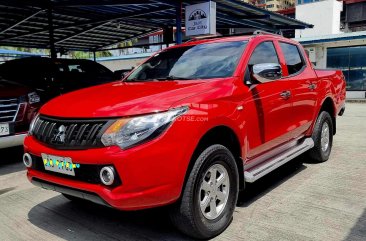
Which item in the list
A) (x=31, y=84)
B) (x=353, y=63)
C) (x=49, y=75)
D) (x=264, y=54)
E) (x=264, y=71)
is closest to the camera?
(x=264, y=71)

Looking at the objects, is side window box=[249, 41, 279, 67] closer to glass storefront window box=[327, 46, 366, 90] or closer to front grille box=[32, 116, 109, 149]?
front grille box=[32, 116, 109, 149]

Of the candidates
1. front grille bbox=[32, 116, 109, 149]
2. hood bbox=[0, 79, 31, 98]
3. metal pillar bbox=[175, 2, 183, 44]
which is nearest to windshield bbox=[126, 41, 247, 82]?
front grille bbox=[32, 116, 109, 149]

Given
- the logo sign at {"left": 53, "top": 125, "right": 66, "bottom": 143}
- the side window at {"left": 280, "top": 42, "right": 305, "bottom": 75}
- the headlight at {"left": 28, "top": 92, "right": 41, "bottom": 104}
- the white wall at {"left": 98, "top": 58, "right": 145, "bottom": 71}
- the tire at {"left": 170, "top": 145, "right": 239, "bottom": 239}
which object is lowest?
the tire at {"left": 170, "top": 145, "right": 239, "bottom": 239}

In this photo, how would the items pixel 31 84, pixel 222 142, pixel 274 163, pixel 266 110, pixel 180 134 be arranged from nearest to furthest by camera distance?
1. pixel 180 134
2. pixel 222 142
3. pixel 266 110
4. pixel 274 163
5. pixel 31 84

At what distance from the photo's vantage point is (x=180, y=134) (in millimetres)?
2701

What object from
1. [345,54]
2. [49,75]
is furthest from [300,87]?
[345,54]

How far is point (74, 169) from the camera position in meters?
2.79

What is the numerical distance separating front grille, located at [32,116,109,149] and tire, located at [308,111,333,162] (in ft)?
11.4

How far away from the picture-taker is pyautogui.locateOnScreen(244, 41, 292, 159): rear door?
359 centimetres

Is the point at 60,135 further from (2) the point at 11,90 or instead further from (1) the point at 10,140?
(2) the point at 11,90

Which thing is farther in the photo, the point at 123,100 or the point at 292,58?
the point at 292,58

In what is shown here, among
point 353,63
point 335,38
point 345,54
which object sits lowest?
point 353,63

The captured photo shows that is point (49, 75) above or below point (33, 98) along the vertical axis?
above

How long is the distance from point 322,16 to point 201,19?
93.5 feet
